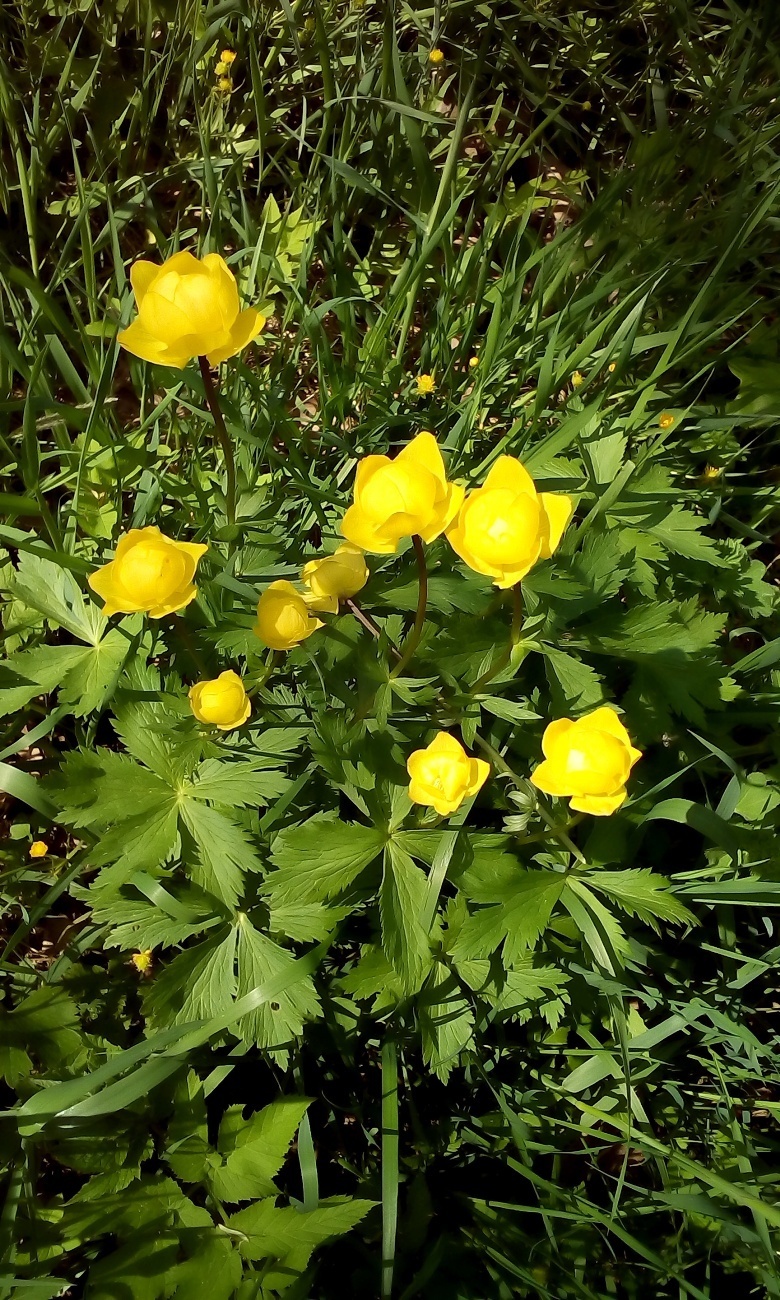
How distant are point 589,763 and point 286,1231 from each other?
899 mm

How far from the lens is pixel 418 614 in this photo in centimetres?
121

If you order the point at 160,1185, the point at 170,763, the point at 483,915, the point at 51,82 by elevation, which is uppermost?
the point at 51,82

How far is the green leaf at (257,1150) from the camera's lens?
4.42 ft

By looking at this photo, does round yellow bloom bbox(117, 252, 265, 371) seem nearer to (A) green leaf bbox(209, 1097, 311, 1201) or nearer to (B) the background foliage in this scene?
(B) the background foliage

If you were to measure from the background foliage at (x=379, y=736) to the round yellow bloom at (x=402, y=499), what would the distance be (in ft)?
0.88

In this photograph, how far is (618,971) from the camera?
1374 millimetres

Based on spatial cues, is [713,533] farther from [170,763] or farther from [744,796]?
[170,763]

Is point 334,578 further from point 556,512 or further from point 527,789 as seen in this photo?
point 527,789

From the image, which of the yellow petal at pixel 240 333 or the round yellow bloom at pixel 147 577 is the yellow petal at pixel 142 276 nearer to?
the yellow petal at pixel 240 333

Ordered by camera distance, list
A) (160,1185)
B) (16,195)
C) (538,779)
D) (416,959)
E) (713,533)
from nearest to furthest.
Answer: (538,779) < (416,959) < (160,1185) < (713,533) < (16,195)

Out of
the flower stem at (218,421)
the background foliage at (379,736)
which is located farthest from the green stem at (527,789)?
the flower stem at (218,421)

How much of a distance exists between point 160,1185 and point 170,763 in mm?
717

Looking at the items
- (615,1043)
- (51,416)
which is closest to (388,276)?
(51,416)

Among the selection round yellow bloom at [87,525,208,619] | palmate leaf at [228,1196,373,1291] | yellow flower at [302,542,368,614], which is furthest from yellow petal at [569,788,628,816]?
palmate leaf at [228,1196,373,1291]
